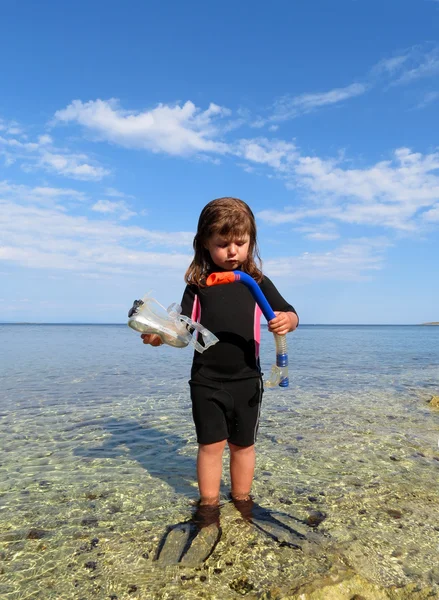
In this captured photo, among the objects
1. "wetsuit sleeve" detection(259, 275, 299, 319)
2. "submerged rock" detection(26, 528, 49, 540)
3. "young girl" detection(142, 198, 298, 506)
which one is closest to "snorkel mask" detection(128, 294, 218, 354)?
"young girl" detection(142, 198, 298, 506)

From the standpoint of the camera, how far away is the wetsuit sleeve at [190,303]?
3.59 m

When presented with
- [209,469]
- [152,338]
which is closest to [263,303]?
[152,338]

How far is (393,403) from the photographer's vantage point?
8.56m

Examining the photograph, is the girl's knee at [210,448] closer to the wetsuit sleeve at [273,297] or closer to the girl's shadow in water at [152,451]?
the girl's shadow in water at [152,451]

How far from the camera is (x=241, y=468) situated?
144 inches

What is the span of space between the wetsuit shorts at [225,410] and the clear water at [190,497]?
69cm

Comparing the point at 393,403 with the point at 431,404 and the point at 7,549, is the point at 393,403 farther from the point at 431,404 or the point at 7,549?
the point at 7,549

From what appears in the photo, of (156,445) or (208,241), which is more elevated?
(208,241)

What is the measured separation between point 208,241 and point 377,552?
2603mm

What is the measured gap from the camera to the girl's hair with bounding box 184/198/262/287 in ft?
11.0

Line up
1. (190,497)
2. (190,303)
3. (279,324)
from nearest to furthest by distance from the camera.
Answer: (279,324) < (190,303) < (190,497)

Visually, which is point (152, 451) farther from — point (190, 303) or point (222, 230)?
point (222, 230)

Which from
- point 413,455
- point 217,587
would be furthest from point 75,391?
point 217,587

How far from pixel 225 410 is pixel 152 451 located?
2.45m
